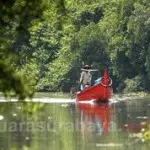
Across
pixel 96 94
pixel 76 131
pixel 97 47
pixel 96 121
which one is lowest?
pixel 76 131

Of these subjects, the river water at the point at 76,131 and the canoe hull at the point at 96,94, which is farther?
the canoe hull at the point at 96,94

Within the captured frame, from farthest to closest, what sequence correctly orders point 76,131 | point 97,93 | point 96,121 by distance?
point 97,93, point 96,121, point 76,131

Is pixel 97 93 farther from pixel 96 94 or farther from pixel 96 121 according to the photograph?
pixel 96 121

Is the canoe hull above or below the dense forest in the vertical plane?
below

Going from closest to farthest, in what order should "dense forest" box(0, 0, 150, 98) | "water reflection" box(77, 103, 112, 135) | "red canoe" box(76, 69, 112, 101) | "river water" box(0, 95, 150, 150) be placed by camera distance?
"river water" box(0, 95, 150, 150) < "water reflection" box(77, 103, 112, 135) < "red canoe" box(76, 69, 112, 101) < "dense forest" box(0, 0, 150, 98)

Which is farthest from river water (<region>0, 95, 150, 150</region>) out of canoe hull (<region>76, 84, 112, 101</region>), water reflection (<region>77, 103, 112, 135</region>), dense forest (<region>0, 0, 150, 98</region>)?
dense forest (<region>0, 0, 150, 98</region>)

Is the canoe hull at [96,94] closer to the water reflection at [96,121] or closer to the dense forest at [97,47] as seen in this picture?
the water reflection at [96,121]

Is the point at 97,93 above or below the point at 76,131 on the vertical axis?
above

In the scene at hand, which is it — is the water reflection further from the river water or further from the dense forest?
the dense forest

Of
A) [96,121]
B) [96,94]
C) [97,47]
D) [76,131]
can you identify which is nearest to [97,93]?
[96,94]

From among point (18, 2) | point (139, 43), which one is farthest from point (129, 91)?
point (18, 2)

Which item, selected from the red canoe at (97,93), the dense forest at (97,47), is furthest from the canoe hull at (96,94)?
the dense forest at (97,47)

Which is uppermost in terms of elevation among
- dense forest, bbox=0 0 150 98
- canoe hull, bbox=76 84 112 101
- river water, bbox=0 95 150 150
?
dense forest, bbox=0 0 150 98

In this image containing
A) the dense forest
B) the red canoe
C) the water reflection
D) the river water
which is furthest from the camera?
the dense forest
